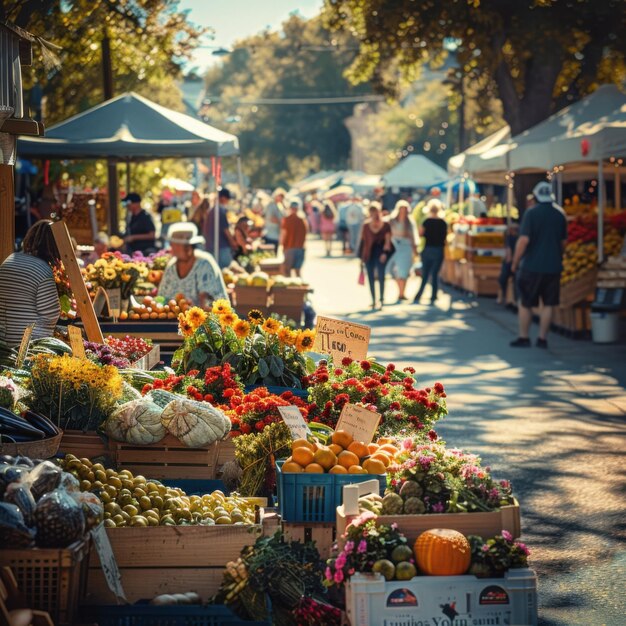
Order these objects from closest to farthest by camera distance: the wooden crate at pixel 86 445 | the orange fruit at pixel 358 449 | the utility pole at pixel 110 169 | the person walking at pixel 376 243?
the orange fruit at pixel 358 449 < the wooden crate at pixel 86 445 < the person walking at pixel 376 243 < the utility pole at pixel 110 169

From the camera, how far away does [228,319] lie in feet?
29.7

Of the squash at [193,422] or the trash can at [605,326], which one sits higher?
the squash at [193,422]

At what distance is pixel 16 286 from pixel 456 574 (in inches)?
187

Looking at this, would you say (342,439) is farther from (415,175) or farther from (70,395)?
(415,175)

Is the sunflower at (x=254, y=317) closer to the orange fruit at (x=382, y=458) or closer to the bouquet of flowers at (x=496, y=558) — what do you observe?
the orange fruit at (x=382, y=458)

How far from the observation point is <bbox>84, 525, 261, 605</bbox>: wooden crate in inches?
212

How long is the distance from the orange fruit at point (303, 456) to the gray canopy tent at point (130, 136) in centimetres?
1031

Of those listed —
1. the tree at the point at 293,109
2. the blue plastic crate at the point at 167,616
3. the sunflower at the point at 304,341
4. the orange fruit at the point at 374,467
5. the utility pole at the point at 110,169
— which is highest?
the tree at the point at 293,109

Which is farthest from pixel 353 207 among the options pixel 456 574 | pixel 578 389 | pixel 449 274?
pixel 456 574

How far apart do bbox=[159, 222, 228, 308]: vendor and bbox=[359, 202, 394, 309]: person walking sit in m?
9.94

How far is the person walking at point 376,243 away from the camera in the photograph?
22453 mm

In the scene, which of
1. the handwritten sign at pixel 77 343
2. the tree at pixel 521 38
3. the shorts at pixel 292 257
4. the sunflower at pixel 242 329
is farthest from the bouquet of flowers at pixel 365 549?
the shorts at pixel 292 257

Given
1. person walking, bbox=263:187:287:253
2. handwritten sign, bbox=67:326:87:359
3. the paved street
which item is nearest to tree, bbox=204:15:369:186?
person walking, bbox=263:187:287:253

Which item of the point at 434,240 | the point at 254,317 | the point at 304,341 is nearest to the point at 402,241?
the point at 434,240
